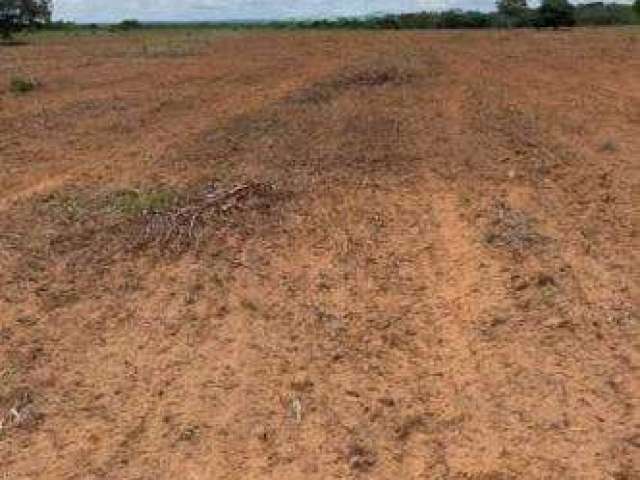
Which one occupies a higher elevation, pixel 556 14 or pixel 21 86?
pixel 21 86

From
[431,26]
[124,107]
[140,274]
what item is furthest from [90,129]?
[431,26]

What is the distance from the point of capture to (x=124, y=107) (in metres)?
16.5

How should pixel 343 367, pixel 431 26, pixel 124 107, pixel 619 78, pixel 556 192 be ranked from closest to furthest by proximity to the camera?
pixel 343 367
pixel 556 192
pixel 124 107
pixel 619 78
pixel 431 26

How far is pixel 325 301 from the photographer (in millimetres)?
6812

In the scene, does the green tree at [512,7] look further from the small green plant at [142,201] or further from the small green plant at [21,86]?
the small green plant at [142,201]

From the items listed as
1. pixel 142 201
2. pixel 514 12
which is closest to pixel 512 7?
pixel 514 12

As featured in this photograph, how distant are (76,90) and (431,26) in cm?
4568

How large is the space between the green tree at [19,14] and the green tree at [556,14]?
26.1m

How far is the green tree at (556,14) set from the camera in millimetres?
54719

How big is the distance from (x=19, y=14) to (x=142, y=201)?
152 ft

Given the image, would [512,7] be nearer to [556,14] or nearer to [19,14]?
[556,14]

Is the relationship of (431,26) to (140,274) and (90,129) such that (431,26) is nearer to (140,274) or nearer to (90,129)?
(90,129)

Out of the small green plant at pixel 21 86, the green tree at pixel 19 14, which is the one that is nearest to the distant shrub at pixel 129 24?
the green tree at pixel 19 14

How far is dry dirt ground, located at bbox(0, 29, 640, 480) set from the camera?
5.15 metres
